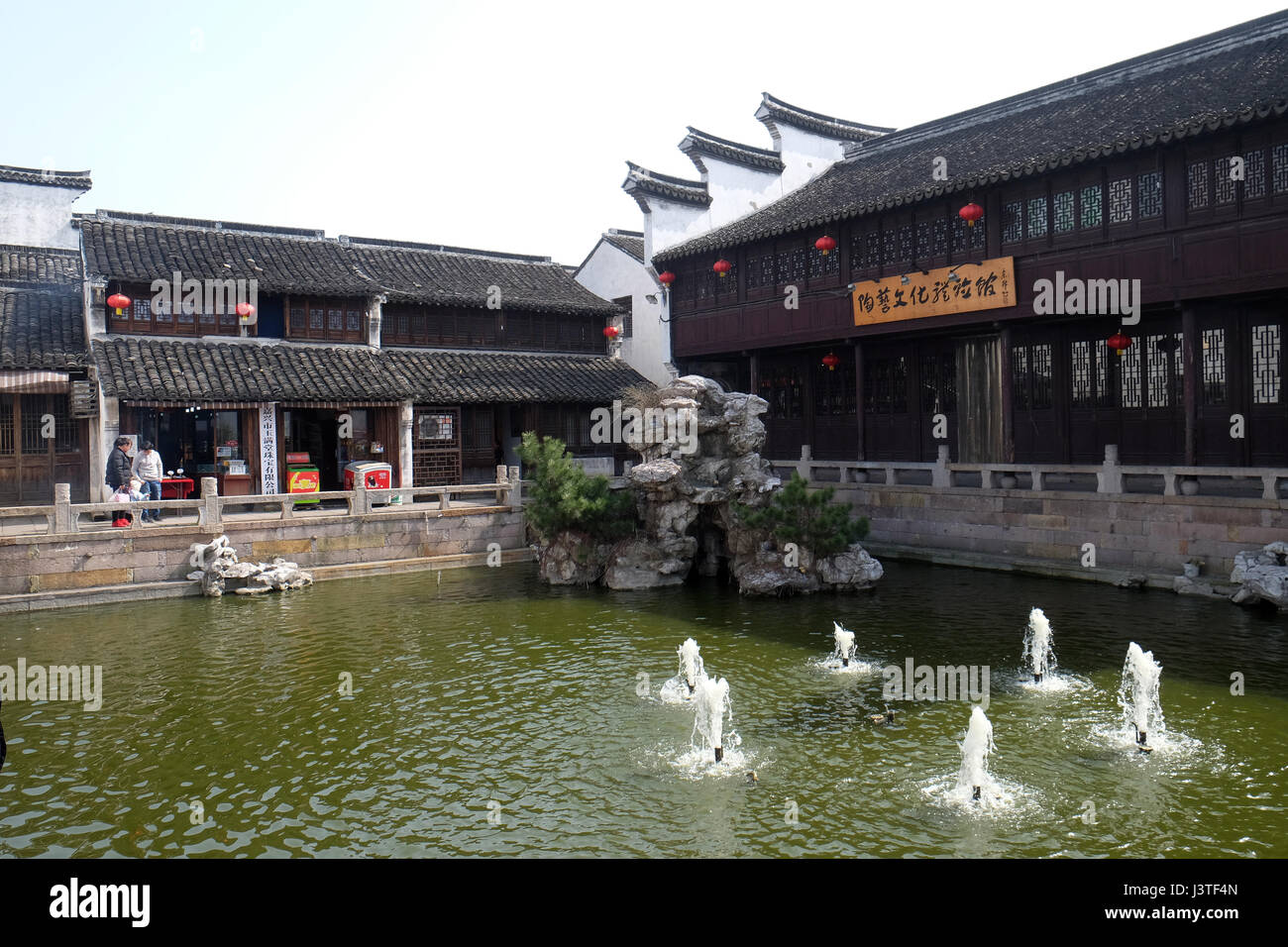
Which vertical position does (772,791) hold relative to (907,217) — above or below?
below

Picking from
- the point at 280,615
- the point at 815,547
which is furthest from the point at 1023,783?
the point at 280,615

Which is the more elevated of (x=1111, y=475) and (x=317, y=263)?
(x=317, y=263)

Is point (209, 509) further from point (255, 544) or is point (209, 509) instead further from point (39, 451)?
point (39, 451)

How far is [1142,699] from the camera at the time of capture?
345 inches

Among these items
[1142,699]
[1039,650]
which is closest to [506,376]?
[1039,650]

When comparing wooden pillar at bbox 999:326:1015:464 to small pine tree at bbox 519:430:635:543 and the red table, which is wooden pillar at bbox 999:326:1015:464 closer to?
small pine tree at bbox 519:430:635:543

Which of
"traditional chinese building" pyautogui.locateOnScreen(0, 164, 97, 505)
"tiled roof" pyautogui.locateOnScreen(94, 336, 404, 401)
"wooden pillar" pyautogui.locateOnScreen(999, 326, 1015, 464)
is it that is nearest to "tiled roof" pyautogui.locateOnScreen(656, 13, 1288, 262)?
"wooden pillar" pyautogui.locateOnScreen(999, 326, 1015, 464)

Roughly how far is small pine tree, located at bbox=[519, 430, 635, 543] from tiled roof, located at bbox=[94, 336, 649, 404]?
20.6 ft

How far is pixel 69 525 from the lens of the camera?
53.5 feet

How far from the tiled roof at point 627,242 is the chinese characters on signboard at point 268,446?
39.6 feet

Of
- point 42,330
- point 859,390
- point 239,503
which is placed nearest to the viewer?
point 239,503

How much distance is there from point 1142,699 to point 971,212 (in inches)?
494

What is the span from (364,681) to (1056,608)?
973cm

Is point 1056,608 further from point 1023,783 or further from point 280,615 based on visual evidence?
point 280,615
